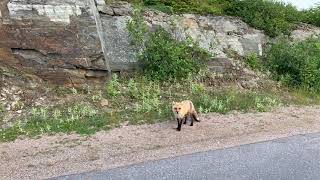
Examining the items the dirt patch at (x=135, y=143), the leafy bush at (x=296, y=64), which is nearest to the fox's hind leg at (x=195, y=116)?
the dirt patch at (x=135, y=143)

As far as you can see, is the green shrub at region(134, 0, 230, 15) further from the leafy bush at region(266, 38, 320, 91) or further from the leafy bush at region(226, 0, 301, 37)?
the leafy bush at region(266, 38, 320, 91)

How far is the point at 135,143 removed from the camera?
7.01 m

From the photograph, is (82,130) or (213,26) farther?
(213,26)

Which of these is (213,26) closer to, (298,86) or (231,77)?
(231,77)

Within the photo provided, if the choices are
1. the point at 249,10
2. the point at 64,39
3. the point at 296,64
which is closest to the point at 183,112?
the point at 64,39

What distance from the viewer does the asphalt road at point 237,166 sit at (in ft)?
18.5

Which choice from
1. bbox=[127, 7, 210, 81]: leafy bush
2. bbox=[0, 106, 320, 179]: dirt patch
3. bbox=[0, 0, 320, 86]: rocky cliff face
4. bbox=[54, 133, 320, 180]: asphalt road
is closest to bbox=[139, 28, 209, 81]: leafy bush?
bbox=[127, 7, 210, 81]: leafy bush

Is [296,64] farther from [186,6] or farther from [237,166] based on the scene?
[237,166]

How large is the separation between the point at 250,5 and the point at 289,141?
6893 millimetres

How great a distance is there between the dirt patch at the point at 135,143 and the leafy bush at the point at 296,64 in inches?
97.1

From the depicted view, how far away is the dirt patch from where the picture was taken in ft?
20.0

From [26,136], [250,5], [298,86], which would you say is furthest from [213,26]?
[26,136]

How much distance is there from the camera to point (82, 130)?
7566mm

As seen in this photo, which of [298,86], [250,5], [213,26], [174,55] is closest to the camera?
[174,55]
